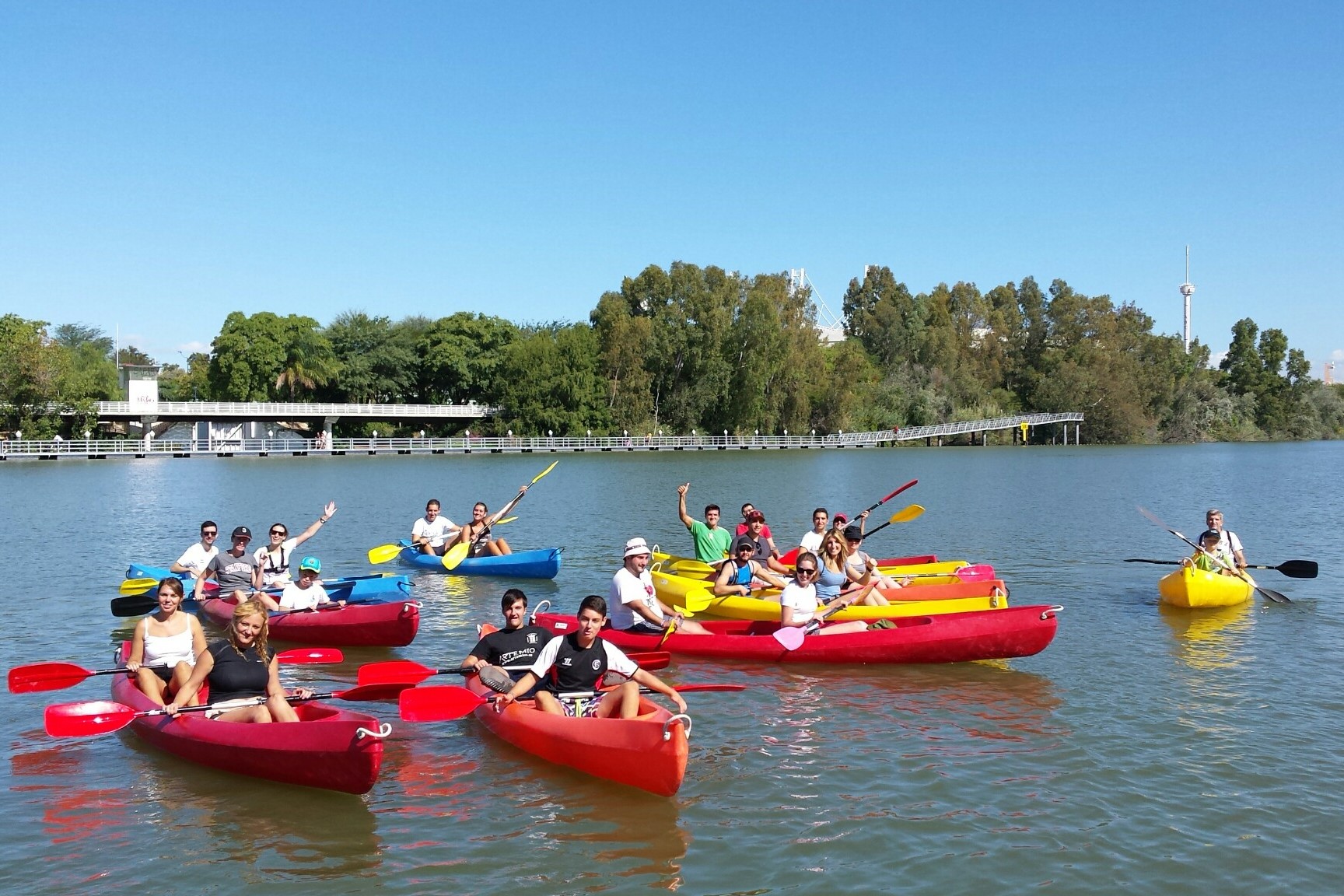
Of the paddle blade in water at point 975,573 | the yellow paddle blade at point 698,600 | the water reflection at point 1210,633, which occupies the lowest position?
the water reflection at point 1210,633

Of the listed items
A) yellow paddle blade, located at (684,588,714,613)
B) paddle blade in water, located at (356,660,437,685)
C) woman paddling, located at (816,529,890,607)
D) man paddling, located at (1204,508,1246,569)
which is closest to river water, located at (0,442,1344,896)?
paddle blade in water, located at (356,660,437,685)

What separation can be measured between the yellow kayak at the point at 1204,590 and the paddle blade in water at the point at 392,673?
10555mm

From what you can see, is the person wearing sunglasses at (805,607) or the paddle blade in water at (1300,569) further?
the paddle blade in water at (1300,569)

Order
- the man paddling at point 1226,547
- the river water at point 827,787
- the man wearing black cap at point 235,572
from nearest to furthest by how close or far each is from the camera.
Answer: the river water at point 827,787 → the man wearing black cap at point 235,572 → the man paddling at point 1226,547

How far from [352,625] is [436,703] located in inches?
172

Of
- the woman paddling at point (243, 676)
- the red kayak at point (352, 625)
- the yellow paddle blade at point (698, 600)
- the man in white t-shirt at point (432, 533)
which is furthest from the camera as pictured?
the man in white t-shirt at point (432, 533)

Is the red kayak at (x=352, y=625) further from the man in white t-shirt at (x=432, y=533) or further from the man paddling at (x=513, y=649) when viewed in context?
the man in white t-shirt at (x=432, y=533)

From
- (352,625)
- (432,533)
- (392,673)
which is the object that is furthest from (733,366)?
(392,673)

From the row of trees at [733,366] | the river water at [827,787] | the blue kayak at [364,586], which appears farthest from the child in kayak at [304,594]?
the row of trees at [733,366]

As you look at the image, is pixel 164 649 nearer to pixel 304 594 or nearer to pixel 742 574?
pixel 304 594

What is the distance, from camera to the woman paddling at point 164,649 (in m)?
8.85

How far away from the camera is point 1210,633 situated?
13219 mm

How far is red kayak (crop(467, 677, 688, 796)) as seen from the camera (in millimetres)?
7383

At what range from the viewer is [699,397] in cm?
7525
